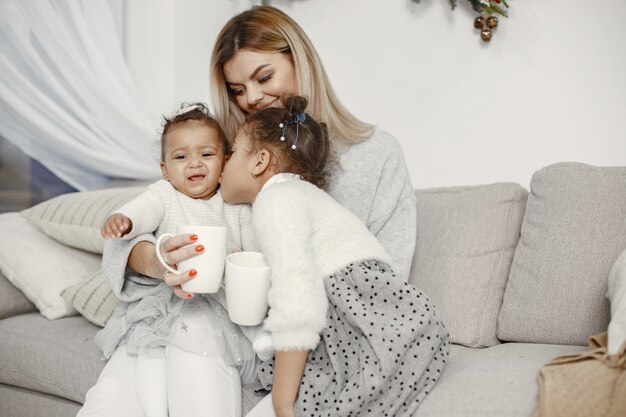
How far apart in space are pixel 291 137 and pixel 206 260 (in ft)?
1.34

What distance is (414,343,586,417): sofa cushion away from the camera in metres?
1.18

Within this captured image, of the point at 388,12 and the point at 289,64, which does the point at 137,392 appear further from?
the point at 388,12

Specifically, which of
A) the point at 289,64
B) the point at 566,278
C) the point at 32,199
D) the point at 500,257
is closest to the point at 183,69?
the point at 32,199

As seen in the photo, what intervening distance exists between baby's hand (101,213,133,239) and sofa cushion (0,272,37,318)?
0.82 metres

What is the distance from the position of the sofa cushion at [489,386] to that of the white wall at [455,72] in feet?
3.97

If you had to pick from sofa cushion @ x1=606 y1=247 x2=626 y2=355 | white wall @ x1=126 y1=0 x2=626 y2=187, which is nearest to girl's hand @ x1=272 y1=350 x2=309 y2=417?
sofa cushion @ x1=606 y1=247 x2=626 y2=355

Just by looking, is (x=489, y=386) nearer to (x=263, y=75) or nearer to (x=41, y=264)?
(x=263, y=75)

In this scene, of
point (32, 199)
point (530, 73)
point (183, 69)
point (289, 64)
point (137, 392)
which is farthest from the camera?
point (183, 69)

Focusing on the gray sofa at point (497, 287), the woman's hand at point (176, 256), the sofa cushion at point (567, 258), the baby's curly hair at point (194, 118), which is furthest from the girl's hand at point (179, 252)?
the sofa cushion at point (567, 258)

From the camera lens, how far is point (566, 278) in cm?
159

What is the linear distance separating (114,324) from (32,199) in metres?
1.39

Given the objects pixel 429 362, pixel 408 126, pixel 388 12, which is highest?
pixel 388 12

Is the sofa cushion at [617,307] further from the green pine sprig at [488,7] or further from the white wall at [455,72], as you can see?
the green pine sprig at [488,7]

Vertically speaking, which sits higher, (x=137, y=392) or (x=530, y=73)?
(x=530, y=73)
